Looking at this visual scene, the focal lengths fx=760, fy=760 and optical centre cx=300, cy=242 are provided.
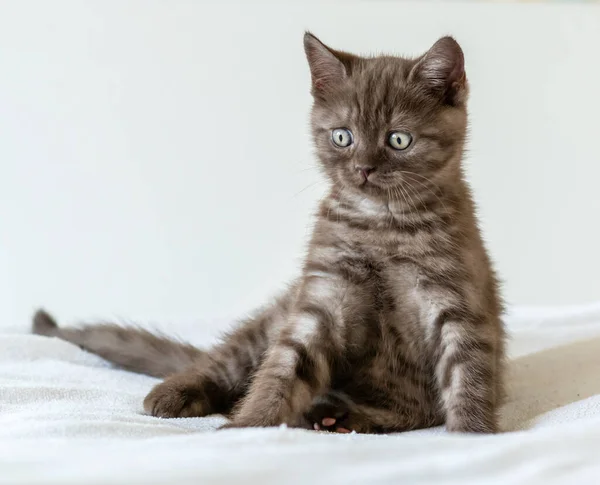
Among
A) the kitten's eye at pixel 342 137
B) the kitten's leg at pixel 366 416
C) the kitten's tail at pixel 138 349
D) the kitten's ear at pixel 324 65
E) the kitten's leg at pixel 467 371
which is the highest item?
the kitten's ear at pixel 324 65

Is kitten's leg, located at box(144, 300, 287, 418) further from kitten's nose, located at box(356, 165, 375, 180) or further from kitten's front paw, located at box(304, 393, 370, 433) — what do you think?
kitten's nose, located at box(356, 165, 375, 180)

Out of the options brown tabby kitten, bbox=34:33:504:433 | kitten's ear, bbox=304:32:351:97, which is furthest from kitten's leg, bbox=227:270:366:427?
kitten's ear, bbox=304:32:351:97

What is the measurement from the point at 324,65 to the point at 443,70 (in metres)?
0.29

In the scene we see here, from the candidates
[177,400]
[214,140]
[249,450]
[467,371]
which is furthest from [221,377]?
[214,140]

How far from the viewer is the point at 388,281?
163 centimetres

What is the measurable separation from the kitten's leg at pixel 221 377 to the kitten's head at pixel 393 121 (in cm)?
44

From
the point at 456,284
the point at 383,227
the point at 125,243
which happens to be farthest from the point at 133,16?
the point at 456,284

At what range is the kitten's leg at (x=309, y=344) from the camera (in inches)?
61.2

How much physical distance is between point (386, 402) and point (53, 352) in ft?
3.35

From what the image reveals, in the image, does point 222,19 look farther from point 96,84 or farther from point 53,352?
point 53,352

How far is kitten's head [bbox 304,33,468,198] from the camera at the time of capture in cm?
162

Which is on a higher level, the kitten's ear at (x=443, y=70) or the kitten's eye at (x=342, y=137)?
the kitten's ear at (x=443, y=70)

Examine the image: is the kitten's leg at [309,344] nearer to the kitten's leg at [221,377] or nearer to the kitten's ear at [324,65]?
the kitten's leg at [221,377]

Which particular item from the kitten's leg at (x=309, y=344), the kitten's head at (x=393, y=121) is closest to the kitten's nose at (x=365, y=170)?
the kitten's head at (x=393, y=121)
